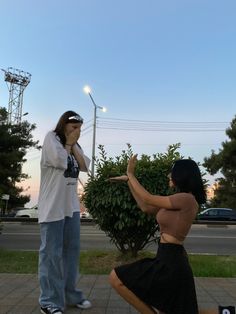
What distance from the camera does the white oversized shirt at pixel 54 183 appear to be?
5.05 meters

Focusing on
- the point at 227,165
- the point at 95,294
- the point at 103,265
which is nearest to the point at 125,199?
the point at 103,265

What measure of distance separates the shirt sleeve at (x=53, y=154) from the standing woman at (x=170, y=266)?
1.15m

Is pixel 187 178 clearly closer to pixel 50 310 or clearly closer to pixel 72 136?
pixel 72 136

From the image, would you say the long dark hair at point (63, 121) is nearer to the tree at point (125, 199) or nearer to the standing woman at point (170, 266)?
the standing woman at point (170, 266)

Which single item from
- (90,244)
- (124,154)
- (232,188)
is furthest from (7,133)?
(124,154)

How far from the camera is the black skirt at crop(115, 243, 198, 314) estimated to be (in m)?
3.93

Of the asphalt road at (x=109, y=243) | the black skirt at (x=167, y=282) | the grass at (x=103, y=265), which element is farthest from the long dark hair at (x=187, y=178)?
the asphalt road at (x=109, y=243)

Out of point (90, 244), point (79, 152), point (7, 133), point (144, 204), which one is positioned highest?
point (7, 133)

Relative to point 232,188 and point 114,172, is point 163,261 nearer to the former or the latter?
point 114,172

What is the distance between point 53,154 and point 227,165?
3493cm

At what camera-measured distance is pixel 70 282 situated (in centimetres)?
535

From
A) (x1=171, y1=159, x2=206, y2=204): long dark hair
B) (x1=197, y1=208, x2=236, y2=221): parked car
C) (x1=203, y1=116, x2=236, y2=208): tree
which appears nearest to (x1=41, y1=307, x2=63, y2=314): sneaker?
(x1=171, y1=159, x2=206, y2=204): long dark hair

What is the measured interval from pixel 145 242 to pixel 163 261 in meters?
5.57

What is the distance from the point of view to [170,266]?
3.94 meters
